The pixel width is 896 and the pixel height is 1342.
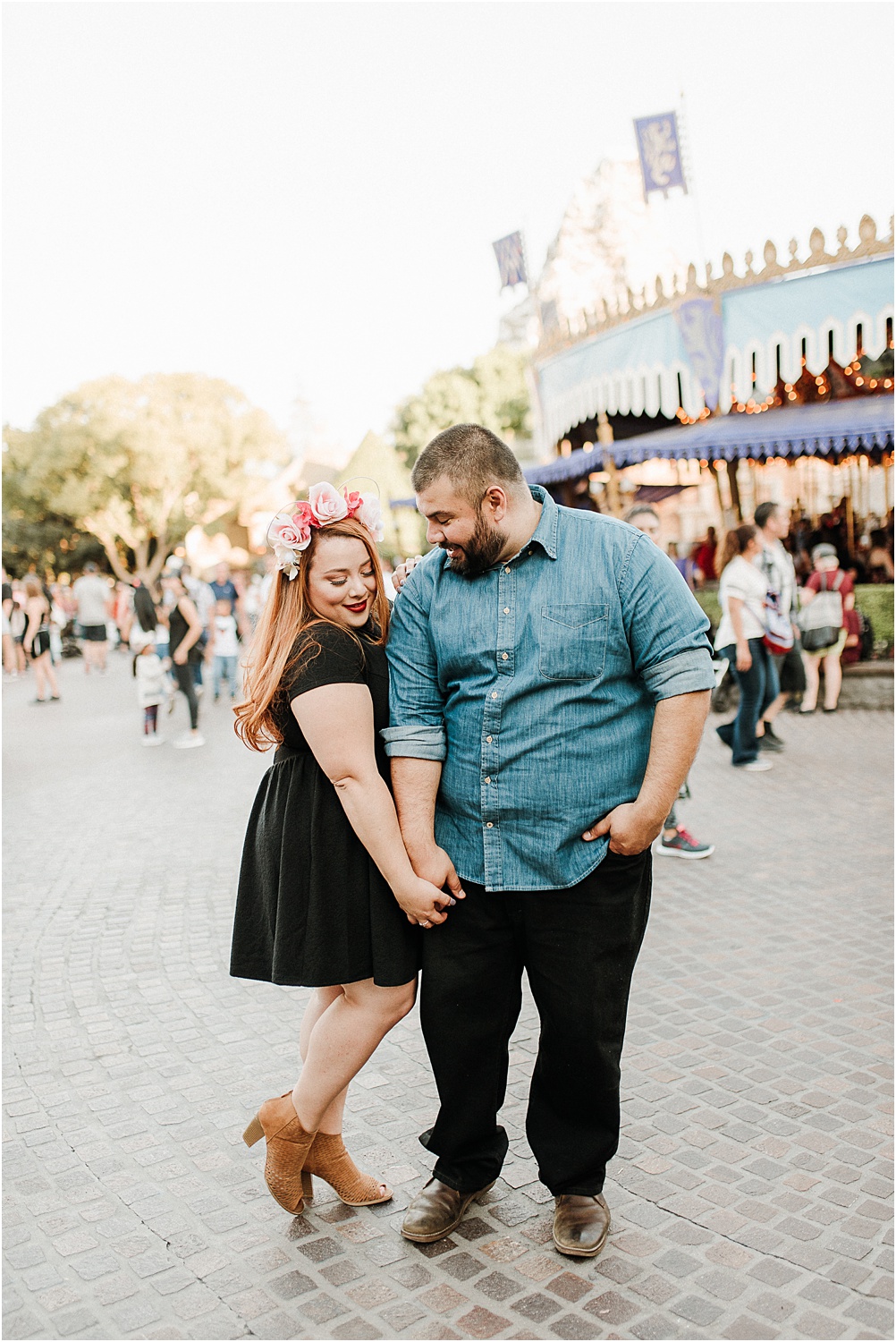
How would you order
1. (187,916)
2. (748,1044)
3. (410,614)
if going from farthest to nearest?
(187,916)
(748,1044)
(410,614)

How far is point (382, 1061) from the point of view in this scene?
11.9ft

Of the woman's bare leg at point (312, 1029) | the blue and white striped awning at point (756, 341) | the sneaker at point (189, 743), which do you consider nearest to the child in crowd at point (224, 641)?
the sneaker at point (189, 743)

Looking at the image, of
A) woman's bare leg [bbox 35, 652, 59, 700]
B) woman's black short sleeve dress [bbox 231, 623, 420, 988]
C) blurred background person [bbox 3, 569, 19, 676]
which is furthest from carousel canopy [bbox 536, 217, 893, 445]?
blurred background person [bbox 3, 569, 19, 676]

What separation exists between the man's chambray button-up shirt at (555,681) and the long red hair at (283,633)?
29cm

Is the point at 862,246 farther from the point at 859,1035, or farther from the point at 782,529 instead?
the point at 859,1035

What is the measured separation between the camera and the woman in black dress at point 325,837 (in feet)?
8.07

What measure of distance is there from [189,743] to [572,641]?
8584 mm

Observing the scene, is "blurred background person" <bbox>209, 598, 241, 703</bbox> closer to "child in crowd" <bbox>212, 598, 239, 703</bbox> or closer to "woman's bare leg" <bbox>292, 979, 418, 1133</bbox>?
"child in crowd" <bbox>212, 598, 239, 703</bbox>

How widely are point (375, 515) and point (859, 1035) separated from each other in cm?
250

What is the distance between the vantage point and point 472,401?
42.6 metres

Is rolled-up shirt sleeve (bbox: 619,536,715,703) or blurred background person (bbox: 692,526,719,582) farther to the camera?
blurred background person (bbox: 692,526,719,582)

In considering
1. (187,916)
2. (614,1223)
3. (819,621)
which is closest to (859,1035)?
(614,1223)

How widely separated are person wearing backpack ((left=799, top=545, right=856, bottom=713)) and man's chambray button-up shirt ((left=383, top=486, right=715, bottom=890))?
7908mm

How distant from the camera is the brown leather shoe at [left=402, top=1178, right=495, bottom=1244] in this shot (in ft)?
8.52
